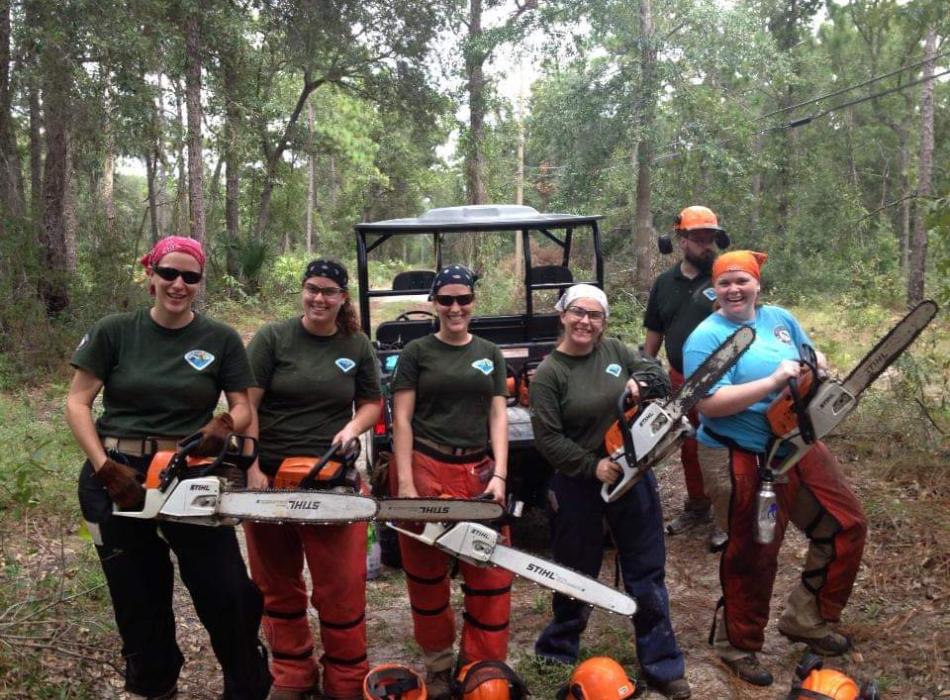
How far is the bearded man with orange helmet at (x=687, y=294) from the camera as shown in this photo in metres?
4.69

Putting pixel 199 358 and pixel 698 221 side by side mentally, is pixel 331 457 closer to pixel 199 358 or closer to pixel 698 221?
pixel 199 358

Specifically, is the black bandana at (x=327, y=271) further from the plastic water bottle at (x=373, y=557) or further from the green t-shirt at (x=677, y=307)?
the green t-shirt at (x=677, y=307)

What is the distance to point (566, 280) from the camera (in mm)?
6461

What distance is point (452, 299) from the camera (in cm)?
335

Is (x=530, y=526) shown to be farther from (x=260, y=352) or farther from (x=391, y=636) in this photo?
(x=260, y=352)

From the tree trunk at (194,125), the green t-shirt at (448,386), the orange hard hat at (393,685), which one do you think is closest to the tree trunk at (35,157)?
the tree trunk at (194,125)

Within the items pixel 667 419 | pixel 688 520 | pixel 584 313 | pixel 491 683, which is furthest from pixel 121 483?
pixel 688 520

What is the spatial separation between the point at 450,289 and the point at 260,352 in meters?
0.83

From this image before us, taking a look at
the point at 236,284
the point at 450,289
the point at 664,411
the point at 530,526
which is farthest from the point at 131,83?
the point at 664,411

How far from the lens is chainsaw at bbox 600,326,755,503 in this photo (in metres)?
3.05

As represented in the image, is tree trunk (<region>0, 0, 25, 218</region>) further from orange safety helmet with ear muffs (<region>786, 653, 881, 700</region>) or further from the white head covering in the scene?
orange safety helmet with ear muffs (<region>786, 653, 881, 700</region>)

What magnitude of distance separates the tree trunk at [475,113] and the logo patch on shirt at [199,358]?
51.0 ft

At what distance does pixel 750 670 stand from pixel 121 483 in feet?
8.89

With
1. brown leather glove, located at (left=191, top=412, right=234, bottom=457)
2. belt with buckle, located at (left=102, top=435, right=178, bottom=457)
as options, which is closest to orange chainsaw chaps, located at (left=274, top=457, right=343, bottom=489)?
brown leather glove, located at (left=191, top=412, right=234, bottom=457)
